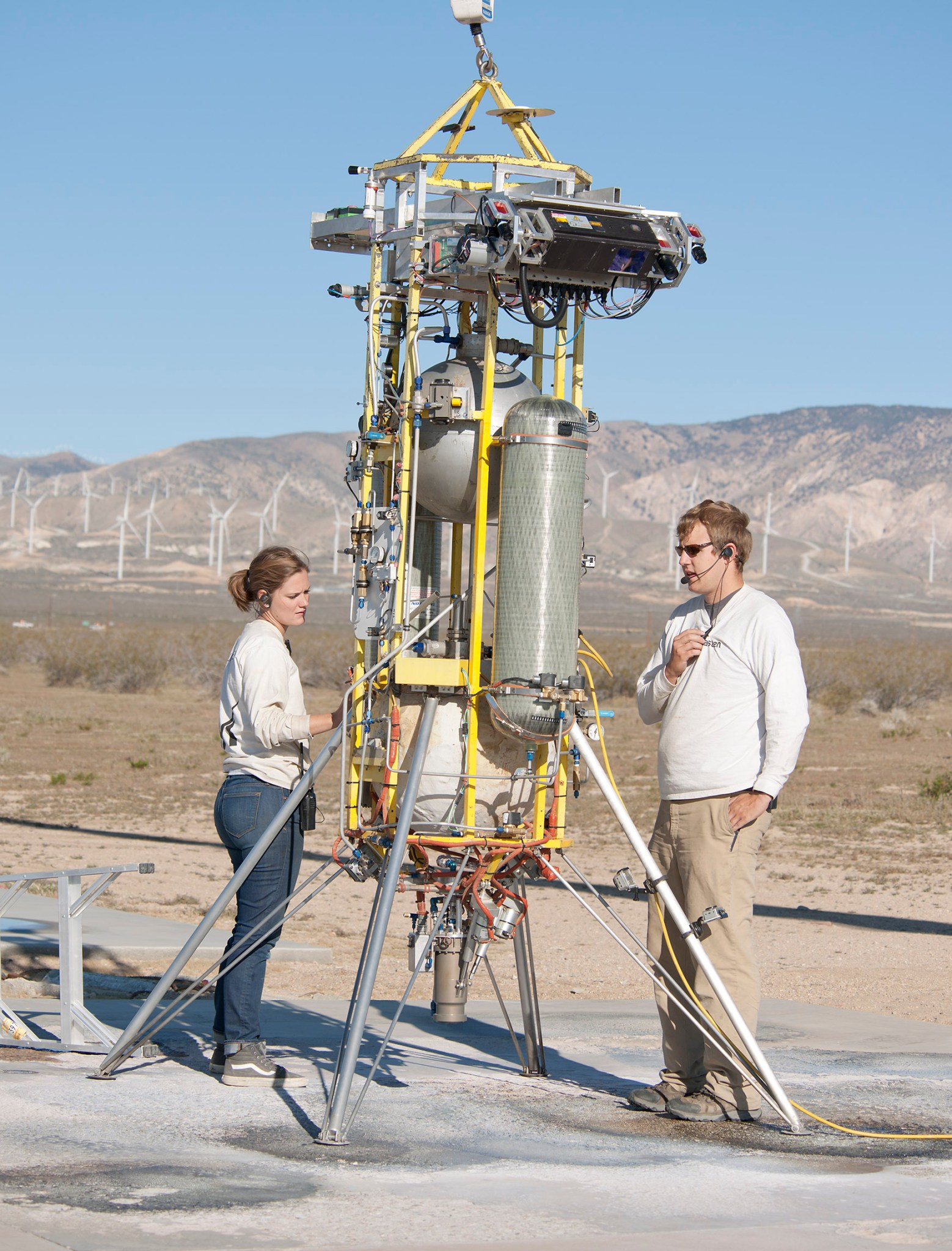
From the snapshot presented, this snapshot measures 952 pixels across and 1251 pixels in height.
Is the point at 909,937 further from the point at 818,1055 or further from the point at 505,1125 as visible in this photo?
the point at 505,1125

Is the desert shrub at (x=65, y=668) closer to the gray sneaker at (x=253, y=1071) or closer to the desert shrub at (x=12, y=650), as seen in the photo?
the desert shrub at (x=12, y=650)

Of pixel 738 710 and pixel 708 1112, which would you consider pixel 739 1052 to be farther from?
pixel 738 710

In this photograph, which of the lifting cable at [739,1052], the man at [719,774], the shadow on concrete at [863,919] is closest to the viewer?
the lifting cable at [739,1052]

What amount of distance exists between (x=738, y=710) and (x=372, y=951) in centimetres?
153

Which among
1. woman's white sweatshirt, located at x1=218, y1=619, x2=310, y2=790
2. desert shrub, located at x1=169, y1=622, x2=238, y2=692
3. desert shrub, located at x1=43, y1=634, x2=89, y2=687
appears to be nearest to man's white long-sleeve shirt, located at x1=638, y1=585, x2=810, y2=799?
woman's white sweatshirt, located at x1=218, y1=619, x2=310, y2=790

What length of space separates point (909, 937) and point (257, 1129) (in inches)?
284

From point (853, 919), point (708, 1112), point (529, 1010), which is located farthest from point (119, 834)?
point (708, 1112)

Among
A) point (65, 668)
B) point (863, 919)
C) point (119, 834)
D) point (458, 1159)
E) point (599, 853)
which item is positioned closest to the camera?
point (458, 1159)

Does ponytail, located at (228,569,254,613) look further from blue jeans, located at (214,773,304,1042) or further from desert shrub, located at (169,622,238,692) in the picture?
desert shrub, located at (169,622,238,692)

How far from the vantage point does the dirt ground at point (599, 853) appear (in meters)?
9.86

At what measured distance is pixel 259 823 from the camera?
6.21m

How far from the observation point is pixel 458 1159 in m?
5.10

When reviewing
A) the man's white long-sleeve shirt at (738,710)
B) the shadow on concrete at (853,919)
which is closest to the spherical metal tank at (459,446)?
the man's white long-sleeve shirt at (738,710)

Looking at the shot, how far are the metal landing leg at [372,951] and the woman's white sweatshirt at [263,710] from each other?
0.48 m
